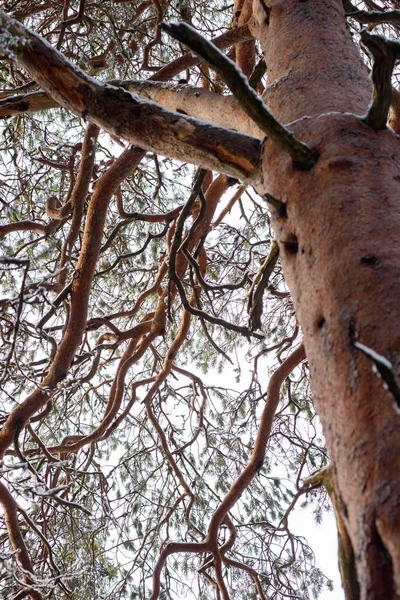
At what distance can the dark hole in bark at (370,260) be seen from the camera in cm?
91

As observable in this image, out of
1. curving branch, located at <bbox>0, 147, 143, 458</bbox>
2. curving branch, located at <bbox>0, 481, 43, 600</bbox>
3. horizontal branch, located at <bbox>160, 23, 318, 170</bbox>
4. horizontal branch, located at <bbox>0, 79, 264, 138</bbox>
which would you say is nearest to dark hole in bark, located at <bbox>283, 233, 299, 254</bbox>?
horizontal branch, located at <bbox>160, 23, 318, 170</bbox>

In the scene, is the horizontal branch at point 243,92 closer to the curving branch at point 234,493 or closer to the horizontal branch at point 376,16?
the horizontal branch at point 376,16

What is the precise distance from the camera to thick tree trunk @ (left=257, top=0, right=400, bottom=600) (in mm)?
697

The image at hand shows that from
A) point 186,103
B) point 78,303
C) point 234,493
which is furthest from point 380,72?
point 234,493

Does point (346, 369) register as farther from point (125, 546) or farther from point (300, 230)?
point (125, 546)

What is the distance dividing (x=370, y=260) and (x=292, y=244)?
255 mm

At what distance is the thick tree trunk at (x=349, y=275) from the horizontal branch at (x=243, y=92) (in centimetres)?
4

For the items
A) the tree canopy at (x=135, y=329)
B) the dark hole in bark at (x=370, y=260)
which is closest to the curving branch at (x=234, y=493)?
the tree canopy at (x=135, y=329)

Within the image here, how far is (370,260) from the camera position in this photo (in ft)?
3.00

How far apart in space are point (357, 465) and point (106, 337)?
10.1 ft

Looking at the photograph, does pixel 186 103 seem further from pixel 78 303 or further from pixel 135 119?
pixel 78 303

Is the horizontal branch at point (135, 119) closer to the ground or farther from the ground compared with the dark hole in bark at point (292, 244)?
farther from the ground

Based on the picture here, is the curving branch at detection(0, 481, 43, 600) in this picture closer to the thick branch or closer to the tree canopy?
the tree canopy

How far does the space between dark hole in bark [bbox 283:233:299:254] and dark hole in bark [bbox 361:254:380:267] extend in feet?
0.71
